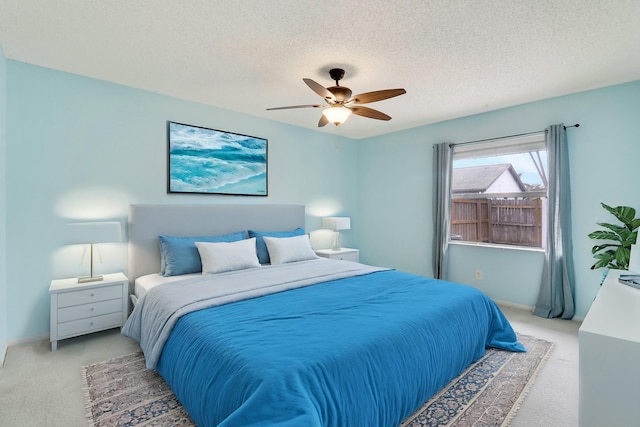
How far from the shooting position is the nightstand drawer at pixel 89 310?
8.81 feet

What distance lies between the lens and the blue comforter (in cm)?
135

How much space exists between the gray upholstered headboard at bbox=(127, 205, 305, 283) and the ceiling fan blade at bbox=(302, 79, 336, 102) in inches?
75.7

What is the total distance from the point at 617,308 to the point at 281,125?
13.4 feet

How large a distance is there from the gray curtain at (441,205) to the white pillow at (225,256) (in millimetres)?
2595

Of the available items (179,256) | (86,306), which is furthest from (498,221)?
(86,306)

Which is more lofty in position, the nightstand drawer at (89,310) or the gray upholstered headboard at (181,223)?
the gray upholstered headboard at (181,223)

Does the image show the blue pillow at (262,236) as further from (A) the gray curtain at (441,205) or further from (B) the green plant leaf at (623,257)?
(B) the green plant leaf at (623,257)

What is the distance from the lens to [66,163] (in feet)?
9.76

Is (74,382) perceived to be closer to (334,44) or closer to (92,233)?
(92,233)

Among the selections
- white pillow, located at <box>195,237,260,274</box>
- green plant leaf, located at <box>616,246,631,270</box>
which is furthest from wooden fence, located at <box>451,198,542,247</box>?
white pillow, located at <box>195,237,260,274</box>

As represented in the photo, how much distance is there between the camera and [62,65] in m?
2.84

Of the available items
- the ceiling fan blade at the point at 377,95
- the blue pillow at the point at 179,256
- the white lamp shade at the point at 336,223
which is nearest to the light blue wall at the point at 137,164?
the blue pillow at the point at 179,256

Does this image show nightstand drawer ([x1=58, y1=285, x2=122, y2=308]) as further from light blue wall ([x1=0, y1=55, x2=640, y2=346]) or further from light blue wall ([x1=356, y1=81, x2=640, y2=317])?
light blue wall ([x1=356, y1=81, x2=640, y2=317])

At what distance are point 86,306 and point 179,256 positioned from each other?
0.85m
